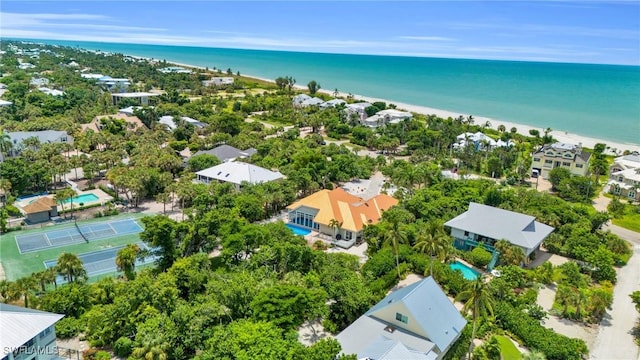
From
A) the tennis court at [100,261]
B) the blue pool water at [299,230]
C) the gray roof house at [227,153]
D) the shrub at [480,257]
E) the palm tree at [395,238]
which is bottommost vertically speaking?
the tennis court at [100,261]

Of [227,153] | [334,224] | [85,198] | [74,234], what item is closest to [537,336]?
[334,224]

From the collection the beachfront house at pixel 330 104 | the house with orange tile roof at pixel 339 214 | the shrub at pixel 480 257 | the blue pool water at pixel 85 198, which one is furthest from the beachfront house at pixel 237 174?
the beachfront house at pixel 330 104

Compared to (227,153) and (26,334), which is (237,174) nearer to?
(227,153)

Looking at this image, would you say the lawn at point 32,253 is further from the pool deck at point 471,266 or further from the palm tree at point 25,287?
the pool deck at point 471,266

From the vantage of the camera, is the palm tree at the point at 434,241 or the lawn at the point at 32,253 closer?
the palm tree at the point at 434,241

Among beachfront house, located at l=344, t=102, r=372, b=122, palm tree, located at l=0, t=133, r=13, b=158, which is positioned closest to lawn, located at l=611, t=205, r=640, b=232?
beachfront house, located at l=344, t=102, r=372, b=122

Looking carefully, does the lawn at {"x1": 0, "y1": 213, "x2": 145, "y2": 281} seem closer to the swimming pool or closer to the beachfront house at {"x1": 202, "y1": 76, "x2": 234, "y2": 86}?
the swimming pool
